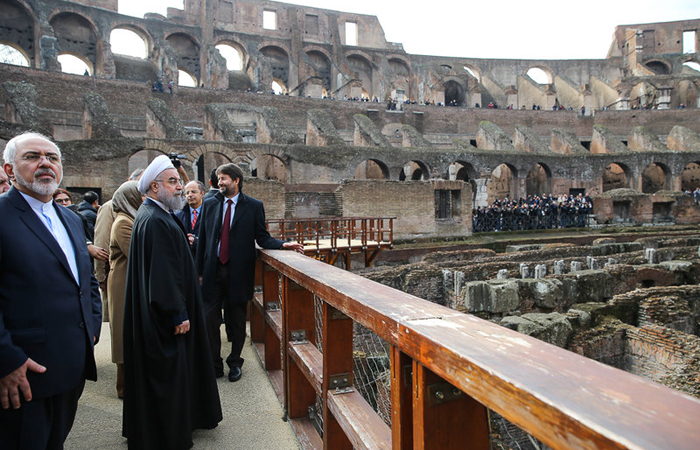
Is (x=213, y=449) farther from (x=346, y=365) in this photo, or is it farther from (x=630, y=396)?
(x=630, y=396)

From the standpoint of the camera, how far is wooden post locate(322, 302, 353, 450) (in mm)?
2043

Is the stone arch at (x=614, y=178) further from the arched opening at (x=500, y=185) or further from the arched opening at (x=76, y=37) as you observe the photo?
the arched opening at (x=76, y=37)

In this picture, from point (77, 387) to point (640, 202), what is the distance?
26797mm

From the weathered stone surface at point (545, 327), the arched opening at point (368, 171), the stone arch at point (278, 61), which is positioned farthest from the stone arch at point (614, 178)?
the weathered stone surface at point (545, 327)

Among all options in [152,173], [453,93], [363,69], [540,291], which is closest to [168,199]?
[152,173]

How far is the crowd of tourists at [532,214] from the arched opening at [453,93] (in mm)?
20407

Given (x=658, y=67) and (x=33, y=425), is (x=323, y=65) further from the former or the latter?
(x=33, y=425)

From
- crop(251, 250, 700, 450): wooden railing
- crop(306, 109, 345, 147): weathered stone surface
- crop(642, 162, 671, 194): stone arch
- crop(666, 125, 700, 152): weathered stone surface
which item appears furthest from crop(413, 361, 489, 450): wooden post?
crop(666, 125, 700, 152): weathered stone surface

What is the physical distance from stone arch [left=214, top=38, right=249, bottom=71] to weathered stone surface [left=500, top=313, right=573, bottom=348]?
34134mm

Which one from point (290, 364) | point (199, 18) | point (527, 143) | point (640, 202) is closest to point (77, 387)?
point (290, 364)

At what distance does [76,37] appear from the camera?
99.9 ft

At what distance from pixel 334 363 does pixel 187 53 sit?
37.7 m

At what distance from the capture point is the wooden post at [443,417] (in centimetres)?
122

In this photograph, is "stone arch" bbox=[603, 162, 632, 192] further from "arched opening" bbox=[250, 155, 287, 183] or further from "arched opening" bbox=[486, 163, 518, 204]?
"arched opening" bbox=[250, 155, 287, 183]
